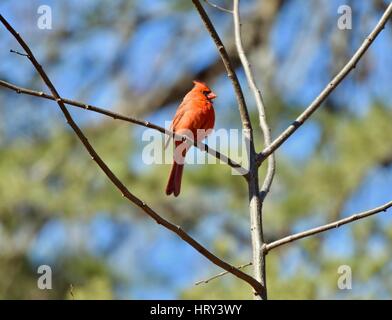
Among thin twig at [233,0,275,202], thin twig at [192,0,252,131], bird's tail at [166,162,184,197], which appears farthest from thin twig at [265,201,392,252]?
bird's tail at [166,162,184,197]

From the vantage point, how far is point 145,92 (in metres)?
7.76

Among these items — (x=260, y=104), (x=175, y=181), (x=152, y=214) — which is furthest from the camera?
(x=175, y=181)

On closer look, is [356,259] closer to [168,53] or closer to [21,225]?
[21,225]

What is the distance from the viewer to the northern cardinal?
10.2 ft

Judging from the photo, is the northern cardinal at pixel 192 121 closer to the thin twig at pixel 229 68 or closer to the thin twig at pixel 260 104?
the thin twig at pixel 260 104

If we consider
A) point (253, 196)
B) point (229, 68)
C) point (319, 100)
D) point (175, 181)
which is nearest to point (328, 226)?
point (253, 196)

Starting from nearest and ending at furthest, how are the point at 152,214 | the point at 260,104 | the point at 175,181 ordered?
the point at 152,214 < the point at 260,104 < the point at 175,181

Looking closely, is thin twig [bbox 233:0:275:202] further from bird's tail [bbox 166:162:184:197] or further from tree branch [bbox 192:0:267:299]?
bird's tail [bbox 166:162:184:197]

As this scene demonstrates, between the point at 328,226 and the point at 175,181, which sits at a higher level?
the point at 175,181

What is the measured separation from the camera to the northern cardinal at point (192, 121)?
10.2ft

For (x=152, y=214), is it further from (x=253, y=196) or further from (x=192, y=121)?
(x=192, y=121)

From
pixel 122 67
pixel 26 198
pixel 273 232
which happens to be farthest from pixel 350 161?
pixel 122 67

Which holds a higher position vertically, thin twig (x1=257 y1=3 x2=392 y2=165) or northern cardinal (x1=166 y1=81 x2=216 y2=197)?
northern cardinal (x1=166 y1=81 x2=216 y2=197)

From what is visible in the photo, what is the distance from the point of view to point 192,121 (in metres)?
3.13
